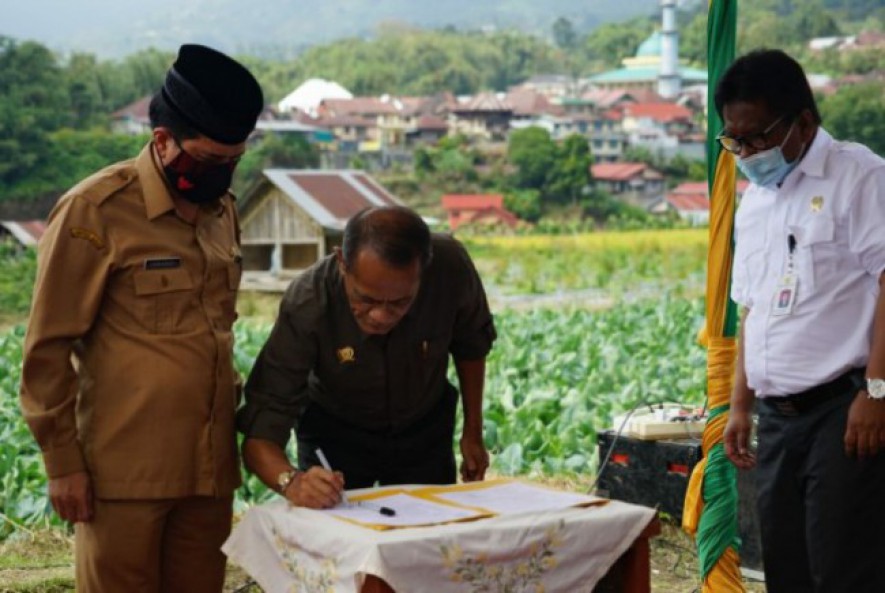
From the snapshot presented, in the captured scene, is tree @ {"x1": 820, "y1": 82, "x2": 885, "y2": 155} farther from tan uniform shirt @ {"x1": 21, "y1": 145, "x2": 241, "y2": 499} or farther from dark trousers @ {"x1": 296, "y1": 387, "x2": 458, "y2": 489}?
tan uniform shirt @ {"x1": 21, "y1": 145, "x2": 241, "y2": 499}

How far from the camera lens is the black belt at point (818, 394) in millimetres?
3035

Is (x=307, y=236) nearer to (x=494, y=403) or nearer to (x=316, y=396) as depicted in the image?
(x=494, y=403)

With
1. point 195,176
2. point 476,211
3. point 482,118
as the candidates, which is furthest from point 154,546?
point 482,118

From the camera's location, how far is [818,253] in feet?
10.00

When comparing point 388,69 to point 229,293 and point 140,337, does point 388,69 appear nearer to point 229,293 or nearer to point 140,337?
point 229,293

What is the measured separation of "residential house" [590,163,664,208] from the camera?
27.1m

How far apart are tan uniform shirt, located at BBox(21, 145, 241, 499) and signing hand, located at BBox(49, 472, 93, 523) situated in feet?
0.07

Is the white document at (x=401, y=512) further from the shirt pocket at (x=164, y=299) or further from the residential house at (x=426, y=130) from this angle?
the residential house at (x=426, y=130)

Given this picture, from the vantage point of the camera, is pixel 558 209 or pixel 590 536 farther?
pixel 558 209

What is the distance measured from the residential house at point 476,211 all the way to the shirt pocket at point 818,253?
21.8m

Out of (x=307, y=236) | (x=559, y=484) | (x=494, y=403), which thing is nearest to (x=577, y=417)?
(x=494, y=403)

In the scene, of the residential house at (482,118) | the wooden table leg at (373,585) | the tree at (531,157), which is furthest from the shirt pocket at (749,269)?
the residential house at (482,118)

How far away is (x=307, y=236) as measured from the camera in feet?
65.0

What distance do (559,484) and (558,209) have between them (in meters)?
20.7
